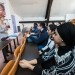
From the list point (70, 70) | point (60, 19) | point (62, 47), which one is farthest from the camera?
point (60, 19)

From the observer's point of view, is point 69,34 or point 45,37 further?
point 45,37

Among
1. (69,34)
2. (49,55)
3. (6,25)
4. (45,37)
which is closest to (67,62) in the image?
(69,34)

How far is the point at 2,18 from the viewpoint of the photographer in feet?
11.1

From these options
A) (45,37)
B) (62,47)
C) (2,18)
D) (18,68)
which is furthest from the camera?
(2,18)

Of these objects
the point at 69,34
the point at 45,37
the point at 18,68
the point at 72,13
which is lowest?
the point at 18,68

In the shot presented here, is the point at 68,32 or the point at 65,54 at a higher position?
the point at 68,32

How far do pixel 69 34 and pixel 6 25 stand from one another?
3.85 meters

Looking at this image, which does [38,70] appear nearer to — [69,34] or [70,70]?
[70,70]

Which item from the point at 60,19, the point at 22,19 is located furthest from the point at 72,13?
the point at 22,19

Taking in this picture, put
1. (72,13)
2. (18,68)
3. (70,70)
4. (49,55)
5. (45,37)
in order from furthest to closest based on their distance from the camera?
(72,13) → (45,37) → (49,55) → (18,68) → (70,70)

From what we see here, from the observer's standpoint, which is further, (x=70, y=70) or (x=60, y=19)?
(x=60, y=19)

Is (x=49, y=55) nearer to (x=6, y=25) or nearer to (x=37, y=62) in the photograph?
(x=37, y=62)

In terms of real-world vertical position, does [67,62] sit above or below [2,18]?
below

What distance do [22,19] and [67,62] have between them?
7287mm
